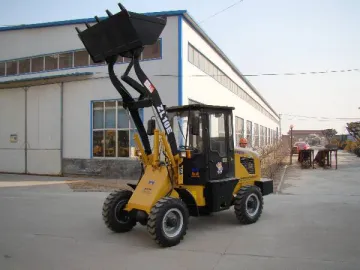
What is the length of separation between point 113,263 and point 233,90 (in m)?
25.0

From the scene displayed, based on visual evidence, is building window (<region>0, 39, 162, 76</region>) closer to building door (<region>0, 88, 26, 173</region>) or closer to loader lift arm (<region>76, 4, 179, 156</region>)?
building door (<region>0, 88, 26, 173</region>)

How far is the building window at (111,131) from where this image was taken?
1636 centimetres

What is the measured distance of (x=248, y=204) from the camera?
25.8 feet

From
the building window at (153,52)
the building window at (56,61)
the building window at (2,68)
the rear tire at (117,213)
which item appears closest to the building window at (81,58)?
the building window at (56,61)

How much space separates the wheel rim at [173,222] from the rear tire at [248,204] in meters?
1.62

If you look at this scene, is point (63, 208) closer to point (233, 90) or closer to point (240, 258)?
point (240, 258)

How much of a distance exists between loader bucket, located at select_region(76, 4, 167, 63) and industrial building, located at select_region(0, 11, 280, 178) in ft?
29.5

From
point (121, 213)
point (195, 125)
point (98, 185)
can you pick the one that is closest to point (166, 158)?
point (195, 125)

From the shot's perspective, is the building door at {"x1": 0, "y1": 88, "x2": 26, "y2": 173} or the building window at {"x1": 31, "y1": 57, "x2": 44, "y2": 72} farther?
the building door at {"x1": 0, "y1": 88, "x2": 26, "y2": 173}

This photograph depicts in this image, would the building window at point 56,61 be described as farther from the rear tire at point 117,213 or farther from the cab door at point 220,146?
the rear tire at point 117,213

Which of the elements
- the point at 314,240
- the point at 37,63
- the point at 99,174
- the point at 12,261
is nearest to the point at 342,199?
the point at 314,240

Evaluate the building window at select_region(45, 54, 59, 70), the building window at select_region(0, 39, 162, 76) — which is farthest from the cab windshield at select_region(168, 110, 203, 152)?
the building window at select_region(45, 54, 59, 70)

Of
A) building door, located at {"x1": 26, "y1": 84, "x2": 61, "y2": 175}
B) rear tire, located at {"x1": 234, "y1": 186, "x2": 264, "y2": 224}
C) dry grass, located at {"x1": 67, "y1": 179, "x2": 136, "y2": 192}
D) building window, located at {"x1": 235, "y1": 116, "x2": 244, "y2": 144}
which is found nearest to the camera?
rear tire, located at {"x1": 234, "y1": 186, "x2": 264, "y2": 224}

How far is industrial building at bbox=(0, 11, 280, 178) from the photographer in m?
15.7
